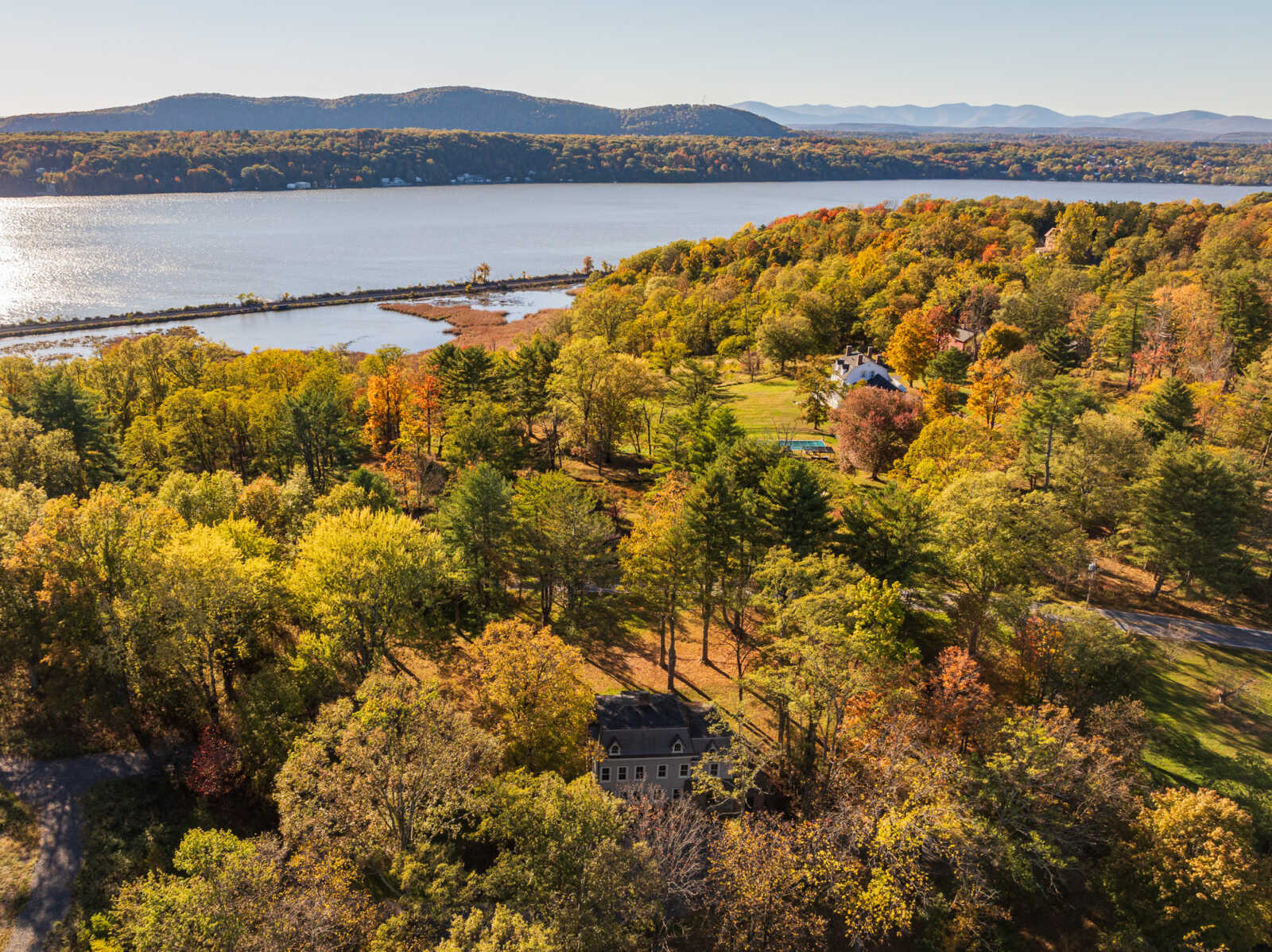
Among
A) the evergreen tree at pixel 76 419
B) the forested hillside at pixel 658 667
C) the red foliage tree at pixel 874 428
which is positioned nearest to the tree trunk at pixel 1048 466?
the forested hillside at pixel 658 667

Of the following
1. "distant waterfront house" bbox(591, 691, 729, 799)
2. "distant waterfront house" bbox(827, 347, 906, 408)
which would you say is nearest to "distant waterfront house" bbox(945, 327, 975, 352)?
"distant waterfront house" bbox(827, 347, 906, 408)

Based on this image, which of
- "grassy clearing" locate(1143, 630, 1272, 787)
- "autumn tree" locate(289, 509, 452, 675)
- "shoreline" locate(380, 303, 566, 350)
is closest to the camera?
"grassy clearing" locate(1143, 630, 1272, 787)

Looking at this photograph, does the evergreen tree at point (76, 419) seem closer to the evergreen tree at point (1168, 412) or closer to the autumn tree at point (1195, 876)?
the autumn tree at point (1195, 876)

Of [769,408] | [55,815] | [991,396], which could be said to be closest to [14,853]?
[55,815]

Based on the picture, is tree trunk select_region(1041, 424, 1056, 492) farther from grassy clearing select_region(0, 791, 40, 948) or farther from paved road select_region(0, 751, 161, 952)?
grassy clearing select_region(0, 791, 40, 948)

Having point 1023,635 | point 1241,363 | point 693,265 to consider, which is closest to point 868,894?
point 1023,635

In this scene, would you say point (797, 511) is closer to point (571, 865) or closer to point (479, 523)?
point (479, 523)
